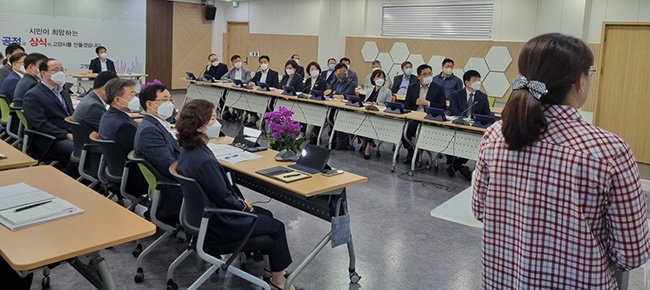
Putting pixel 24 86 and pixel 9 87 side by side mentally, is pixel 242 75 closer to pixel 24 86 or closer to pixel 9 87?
pixel 9 87

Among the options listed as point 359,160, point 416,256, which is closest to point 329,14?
point 359,160

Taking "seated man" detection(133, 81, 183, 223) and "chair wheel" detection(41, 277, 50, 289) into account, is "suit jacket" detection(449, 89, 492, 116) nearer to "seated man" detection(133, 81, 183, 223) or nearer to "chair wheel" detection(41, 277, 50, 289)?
"seated man" detection(133, 81, 183, 223)

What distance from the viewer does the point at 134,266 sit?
11.7ft

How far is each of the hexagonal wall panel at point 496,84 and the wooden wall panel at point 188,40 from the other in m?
8.40

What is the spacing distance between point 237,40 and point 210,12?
103 cm

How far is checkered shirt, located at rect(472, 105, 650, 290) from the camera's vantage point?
4.42 ft

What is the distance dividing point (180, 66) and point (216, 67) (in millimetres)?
4157

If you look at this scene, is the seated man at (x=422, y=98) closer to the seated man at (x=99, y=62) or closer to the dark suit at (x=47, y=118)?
the dark suit at (x=47, y=118)

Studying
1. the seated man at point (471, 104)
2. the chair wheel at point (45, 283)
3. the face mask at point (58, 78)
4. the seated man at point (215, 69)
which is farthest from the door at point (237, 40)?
the chair wheel at point (45, 283)

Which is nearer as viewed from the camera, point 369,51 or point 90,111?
point 90,111

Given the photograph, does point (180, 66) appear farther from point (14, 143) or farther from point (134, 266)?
point (134, 266)

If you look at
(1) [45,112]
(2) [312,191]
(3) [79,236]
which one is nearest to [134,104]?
(1) [45,112]

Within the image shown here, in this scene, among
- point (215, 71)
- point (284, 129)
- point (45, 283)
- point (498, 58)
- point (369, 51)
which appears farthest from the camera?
point (369, 51)

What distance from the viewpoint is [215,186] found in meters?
2.81
